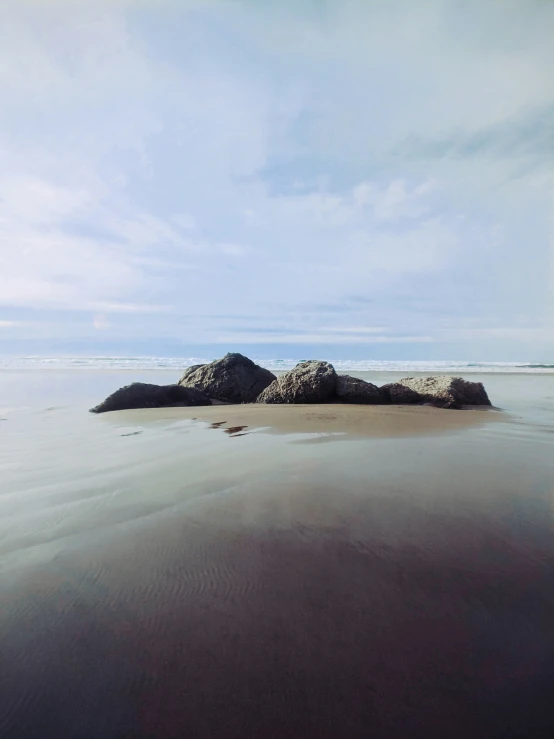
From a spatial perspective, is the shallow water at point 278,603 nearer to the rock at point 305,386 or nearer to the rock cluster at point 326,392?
the rock cluster at point 326,392

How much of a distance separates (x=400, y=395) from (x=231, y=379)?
11.9 feet

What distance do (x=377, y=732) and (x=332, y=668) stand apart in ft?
0.64

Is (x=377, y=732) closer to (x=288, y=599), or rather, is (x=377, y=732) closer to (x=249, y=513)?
(x=288, y=599)

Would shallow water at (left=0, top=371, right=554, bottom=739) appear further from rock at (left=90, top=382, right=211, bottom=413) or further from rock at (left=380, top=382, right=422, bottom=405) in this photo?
rock at (left=380, top=382, right=422, bottom=405)

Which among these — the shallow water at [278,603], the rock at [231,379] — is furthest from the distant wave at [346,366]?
the shallow water at [278,603]

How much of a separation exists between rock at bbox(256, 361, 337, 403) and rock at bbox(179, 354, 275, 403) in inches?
37.6

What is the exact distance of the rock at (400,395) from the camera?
768 centimetres

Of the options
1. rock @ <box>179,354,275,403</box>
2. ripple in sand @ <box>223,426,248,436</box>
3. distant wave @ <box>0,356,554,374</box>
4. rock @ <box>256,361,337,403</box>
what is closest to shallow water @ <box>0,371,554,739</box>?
ripple in sand @ <box>223,426,248,436</box>

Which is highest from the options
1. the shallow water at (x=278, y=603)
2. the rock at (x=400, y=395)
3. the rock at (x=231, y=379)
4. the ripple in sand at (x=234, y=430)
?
the rock at (x=231, y=379)

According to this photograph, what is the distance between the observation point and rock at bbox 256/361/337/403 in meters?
7.59

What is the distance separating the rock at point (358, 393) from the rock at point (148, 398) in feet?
8.95

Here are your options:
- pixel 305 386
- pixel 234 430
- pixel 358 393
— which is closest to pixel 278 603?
pixel 234 430

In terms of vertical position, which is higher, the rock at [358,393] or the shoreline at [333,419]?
the rock at [358,393]

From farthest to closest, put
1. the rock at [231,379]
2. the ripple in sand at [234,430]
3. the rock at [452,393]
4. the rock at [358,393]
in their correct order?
the rock at [231,379] < the rock at [358,393] < the rock at [452,393] < the ripple in sand at [234,430]
